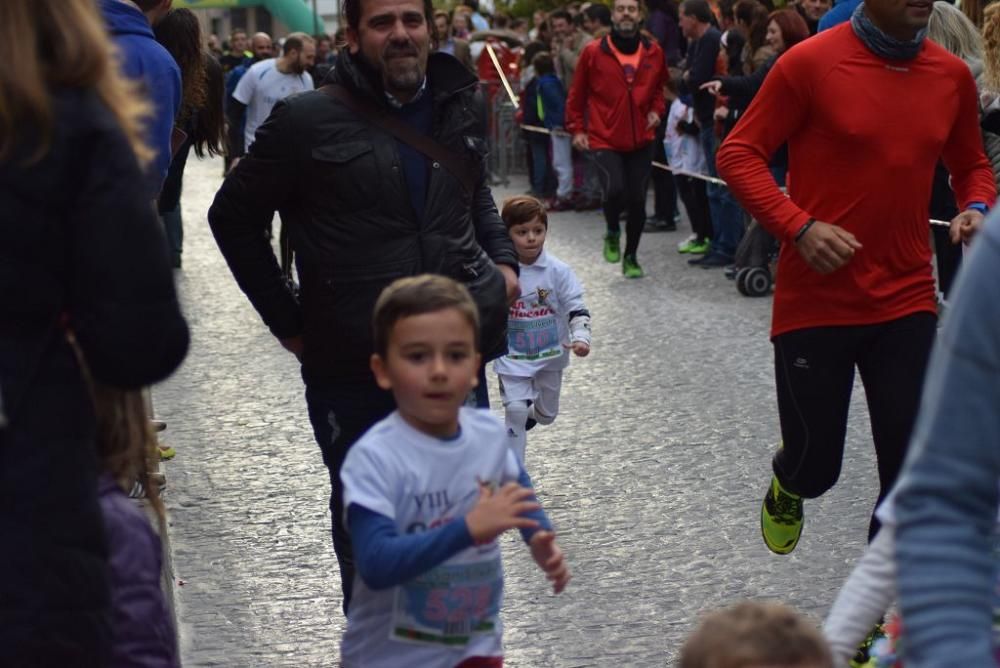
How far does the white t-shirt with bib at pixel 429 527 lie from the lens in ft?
11.1

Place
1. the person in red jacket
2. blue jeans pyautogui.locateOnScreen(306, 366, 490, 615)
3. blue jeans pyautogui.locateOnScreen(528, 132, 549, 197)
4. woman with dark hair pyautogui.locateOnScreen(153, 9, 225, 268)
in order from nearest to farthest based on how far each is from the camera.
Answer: blue jeans pyautogui.locateOnScreen(306, 366, 490, 615), woman with dark hair pyautogui.locateOnScreen(153, 9, 225, 268), the person in red jacket, blue jeans pyautogui.locateOnScreen(528, 132, 549, 197)

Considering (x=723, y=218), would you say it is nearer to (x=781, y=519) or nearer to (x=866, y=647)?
(x=781, y=519)

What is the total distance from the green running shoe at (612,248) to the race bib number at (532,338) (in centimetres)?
709

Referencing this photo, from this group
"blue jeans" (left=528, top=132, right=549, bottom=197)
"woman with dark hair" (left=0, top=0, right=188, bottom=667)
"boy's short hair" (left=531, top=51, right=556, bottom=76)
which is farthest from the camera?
"blue jeans" (left=528, top=132, right=549, bottom=197)

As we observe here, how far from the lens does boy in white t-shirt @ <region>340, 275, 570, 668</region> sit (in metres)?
3.33

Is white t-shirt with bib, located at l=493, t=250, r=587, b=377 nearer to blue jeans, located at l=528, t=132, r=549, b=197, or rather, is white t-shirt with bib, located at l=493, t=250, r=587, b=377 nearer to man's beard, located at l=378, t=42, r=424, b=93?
man's beard, located at l=378, t=42, r=424, b=93

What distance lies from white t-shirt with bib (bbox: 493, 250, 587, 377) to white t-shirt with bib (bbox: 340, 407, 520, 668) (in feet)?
12.1

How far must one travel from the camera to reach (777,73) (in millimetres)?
5078

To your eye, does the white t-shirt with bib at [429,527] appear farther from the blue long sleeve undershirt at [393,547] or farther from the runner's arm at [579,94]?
the runner's arm at [579,94]

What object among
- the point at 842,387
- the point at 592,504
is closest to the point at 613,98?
the point at 592,504

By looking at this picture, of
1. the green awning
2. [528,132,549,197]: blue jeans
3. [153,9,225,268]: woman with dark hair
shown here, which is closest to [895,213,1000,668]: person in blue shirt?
[153,9,225,268]: woman with dark hair

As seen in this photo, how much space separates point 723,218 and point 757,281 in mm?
1856

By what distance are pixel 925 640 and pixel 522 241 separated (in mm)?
5252

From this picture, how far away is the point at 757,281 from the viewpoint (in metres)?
12.4
